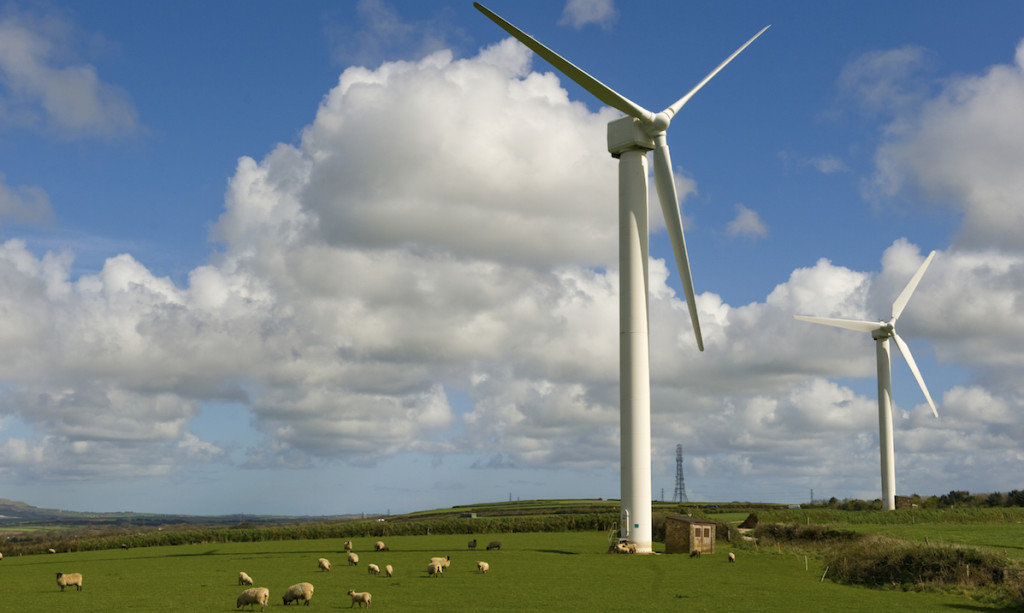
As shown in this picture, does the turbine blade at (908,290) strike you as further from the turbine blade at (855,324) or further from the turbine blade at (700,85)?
the turbine blade at (700,85)

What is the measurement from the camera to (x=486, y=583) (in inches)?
1662

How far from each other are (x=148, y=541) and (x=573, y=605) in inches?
2575

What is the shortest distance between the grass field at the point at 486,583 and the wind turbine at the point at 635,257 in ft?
15.0

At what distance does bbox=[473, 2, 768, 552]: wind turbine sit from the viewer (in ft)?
190

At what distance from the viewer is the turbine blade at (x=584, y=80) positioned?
5627cm

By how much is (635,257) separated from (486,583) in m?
26.2

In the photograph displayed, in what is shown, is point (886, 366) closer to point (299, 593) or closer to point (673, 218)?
point (673, 218)

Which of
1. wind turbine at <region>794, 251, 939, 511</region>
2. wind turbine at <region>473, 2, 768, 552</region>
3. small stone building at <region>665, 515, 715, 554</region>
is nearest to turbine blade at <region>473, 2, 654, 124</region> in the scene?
wind turbine at <region>473, 2, 768, 552</region>

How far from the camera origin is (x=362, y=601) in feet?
112

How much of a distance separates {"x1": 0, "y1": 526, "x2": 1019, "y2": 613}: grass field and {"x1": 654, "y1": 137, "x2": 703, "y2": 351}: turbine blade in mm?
17307

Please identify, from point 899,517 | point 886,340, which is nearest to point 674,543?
point 899,517

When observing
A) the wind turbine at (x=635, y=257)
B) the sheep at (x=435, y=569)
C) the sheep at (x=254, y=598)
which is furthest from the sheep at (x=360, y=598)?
the wind turbine at (x=635, y=257)

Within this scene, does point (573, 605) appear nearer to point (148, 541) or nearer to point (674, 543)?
point (674, 543)

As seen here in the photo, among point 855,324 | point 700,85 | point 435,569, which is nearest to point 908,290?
point 855,324
